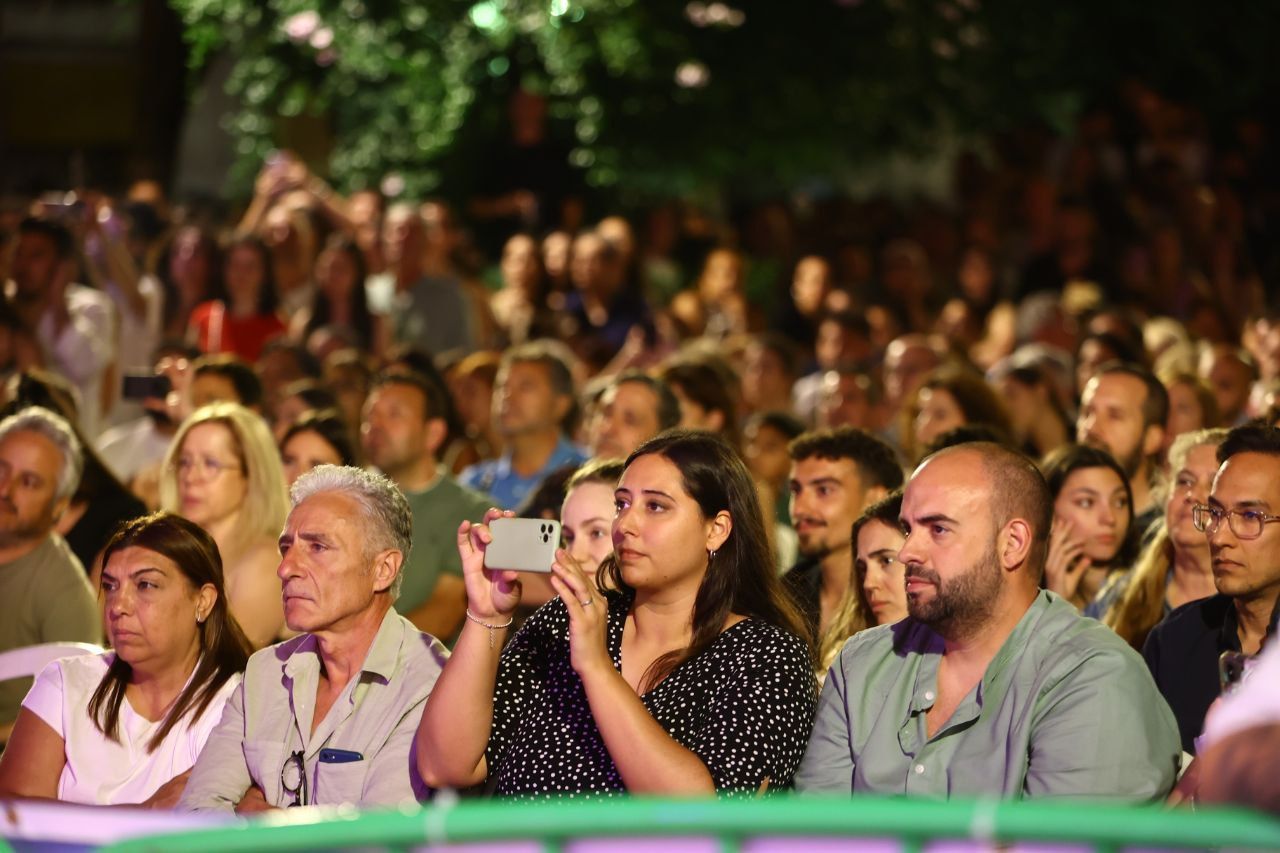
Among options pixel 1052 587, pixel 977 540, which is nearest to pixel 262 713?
pixel 977 540

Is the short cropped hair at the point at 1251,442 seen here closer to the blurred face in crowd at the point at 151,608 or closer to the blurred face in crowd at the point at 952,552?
the blurred face in crowd at the point at 952,552

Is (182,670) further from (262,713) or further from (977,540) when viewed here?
(977,540)

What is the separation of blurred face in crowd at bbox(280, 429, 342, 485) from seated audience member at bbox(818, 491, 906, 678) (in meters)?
A: 2.31

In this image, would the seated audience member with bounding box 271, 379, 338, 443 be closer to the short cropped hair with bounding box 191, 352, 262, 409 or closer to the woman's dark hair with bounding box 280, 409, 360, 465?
the short cropped hair with bounding box 191, 352, 262, 409

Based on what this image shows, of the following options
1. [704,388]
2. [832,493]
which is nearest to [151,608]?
[832,493]

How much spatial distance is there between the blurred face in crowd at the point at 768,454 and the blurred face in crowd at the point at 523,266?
4.27 m

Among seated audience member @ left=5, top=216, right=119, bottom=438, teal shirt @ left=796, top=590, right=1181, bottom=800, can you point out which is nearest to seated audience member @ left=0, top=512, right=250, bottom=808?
teal shirt @ left=796, top=590, right=1181, bottom=800

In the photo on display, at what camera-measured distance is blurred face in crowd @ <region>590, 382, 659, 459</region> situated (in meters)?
7.16

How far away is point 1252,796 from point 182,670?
3.28 metres

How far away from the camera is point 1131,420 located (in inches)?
281

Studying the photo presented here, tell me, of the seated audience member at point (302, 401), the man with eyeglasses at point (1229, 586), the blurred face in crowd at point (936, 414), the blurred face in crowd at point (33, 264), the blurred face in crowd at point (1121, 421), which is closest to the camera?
the man with eyeglasses at point (1229, 586)

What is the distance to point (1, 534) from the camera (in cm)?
617

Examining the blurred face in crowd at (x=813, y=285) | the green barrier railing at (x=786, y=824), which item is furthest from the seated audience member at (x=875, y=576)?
the blurred face in crowd at (x=813, y=285)

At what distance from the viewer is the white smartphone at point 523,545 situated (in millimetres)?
4121
